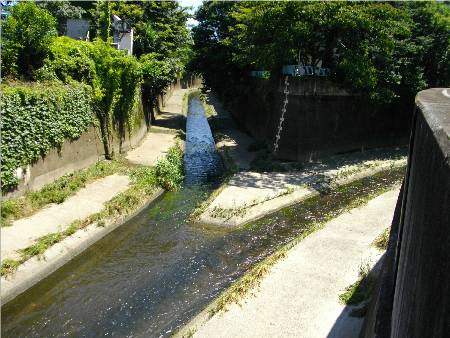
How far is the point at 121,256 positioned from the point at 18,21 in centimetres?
858

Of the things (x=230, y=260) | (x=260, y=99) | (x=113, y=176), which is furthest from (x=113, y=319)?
(x=260, y=99)

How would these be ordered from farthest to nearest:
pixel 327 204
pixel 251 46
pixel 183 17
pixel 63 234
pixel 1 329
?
pixel 183 17 < pixel 251 46 < pixel 327 204 < pixel 63 234 < pixel 1 329

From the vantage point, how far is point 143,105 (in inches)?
1009

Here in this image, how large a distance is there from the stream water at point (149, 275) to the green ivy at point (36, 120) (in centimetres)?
332

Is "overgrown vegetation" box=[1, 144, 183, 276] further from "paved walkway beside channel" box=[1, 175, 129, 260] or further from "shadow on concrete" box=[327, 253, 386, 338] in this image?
"shadow on concrete" box=[327, 253, 386, 338]

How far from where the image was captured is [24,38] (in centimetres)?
1432

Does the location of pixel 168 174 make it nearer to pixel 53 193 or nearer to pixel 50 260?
pixel 53 193

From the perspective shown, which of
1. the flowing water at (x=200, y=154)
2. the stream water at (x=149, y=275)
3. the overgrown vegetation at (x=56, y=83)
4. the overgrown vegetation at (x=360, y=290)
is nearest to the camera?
the stream water at (x=149, y=275)

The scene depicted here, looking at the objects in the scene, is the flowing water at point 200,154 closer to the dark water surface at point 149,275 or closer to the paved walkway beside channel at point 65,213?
the paved walkway beside channel at point 65,213

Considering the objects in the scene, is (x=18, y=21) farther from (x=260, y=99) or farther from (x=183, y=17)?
(x=183, y=17)

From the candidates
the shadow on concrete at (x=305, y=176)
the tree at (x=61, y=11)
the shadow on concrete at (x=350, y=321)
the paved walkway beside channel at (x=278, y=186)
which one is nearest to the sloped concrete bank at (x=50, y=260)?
the paved walkway beside channel at (x=278, y=186)

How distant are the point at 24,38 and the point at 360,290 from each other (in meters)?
12.7

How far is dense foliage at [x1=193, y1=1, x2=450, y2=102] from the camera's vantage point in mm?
17703

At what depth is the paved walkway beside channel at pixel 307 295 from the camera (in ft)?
26.0
